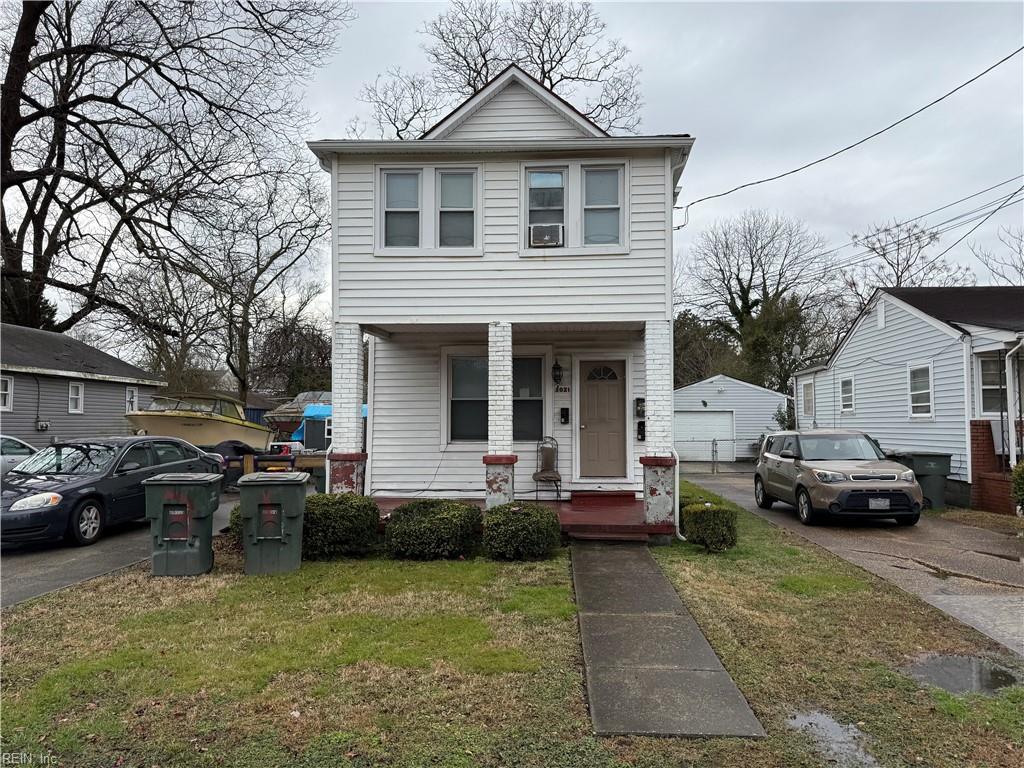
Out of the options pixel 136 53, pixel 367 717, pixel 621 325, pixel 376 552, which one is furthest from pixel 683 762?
pixel 136 53

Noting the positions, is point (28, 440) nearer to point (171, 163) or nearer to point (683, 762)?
point (171, 163)

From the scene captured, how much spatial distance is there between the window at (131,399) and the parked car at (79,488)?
1484cm

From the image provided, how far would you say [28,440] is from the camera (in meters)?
18.1

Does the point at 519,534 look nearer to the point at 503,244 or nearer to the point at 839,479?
the point at 503,244

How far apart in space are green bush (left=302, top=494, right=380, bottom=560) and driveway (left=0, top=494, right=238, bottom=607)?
238 cm

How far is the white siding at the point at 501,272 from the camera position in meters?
8.56

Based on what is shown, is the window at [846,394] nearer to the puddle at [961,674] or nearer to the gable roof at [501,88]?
the gable roof at [501,88]

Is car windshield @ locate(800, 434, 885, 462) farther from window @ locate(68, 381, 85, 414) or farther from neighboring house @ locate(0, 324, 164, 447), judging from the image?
window @ locate(68, 381, 85, 414)

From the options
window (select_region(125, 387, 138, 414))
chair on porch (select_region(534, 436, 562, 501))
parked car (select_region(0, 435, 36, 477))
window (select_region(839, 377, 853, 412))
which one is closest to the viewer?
chair on porch (select_region(534, 436, 562, 501))

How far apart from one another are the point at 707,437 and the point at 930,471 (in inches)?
537

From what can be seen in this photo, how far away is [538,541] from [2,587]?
5.69 meters

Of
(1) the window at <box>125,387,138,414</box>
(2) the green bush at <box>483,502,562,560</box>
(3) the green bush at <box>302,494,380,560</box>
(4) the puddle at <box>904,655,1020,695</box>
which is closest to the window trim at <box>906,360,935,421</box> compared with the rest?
(2) the green bush at <box>483,502,562,560</box>

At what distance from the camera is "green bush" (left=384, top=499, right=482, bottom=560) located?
706cm

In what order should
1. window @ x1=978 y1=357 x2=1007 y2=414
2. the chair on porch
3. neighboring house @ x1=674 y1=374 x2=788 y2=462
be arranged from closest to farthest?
the chair on porch, window @ x1=978 y1=357 x2=1007 y2=414, neighboring house @ x1=674 y1=374 x2=788 y2=462
